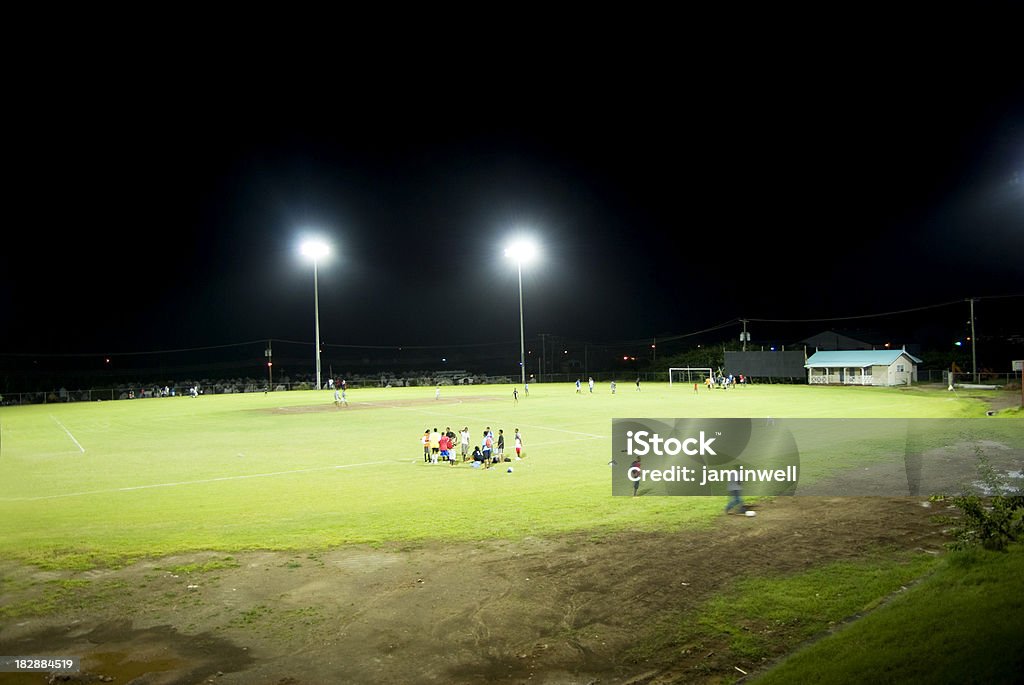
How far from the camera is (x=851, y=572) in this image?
32.4ft

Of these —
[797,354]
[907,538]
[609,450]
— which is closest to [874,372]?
[797,354]

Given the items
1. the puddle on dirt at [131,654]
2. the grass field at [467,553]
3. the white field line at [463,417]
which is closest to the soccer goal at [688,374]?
the white field line at [463,417]

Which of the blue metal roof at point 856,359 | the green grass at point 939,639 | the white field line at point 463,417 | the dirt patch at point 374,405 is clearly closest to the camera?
the green grass at point 939,639

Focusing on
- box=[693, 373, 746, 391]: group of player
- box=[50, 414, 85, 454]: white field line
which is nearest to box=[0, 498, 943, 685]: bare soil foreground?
box=[50, 414, 85, 454]: white field line

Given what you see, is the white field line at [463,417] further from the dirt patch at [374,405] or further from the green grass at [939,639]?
the green grass at [939,639]

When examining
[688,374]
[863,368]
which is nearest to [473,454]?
[863,368]

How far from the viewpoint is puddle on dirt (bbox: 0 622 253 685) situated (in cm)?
702

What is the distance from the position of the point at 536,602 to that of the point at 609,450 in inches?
643

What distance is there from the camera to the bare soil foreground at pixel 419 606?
284 inches

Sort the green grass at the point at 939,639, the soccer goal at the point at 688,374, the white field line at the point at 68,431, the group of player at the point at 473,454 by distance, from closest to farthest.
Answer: the green grass at the point at 939,639, the group of player at the point at 473,454, the white field line at the point at 68,431, the soccer goal at the point at 688,374

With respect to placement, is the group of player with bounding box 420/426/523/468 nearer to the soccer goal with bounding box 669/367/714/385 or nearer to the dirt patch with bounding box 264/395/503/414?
the dirt patch with bounding box 264/395/503/414

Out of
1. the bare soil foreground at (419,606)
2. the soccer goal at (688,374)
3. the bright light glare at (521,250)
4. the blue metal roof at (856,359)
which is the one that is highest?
the bright light glare at (521,250)

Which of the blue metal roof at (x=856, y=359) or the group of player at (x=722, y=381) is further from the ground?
the blue metal roof at (x=856, y=359)

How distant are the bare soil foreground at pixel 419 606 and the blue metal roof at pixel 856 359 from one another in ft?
205
